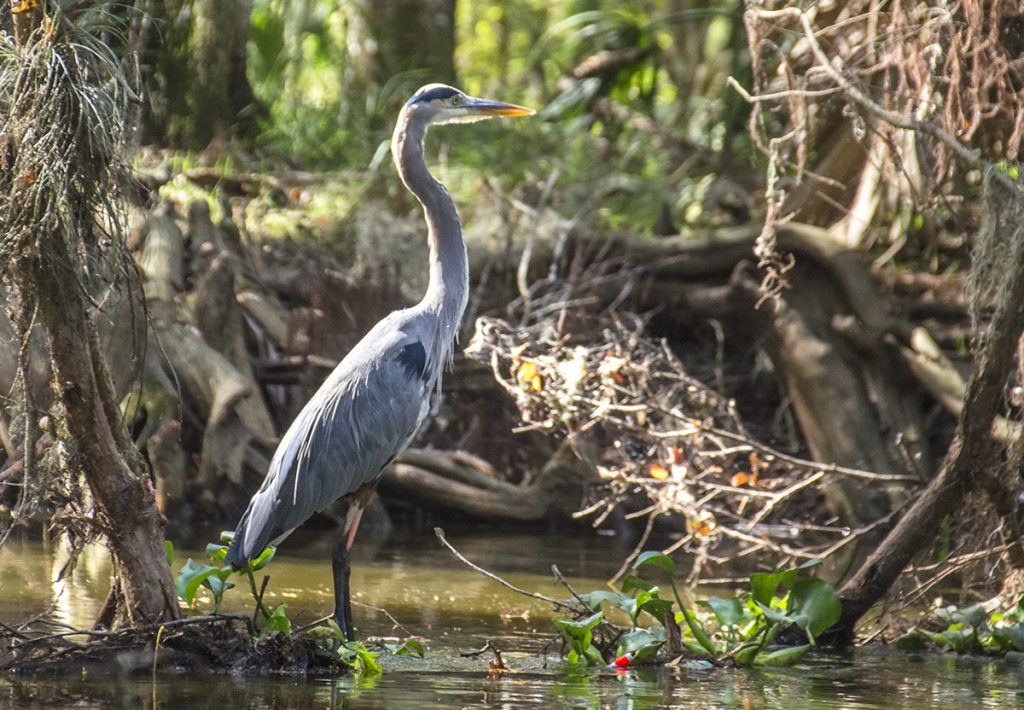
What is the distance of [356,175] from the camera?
38.4ft

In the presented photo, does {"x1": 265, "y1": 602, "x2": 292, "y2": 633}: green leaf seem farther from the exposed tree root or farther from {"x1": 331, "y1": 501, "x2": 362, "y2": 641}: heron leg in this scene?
{"x1": 331, "y1": 501, "x2": 362, "y2": 641}: heron leg

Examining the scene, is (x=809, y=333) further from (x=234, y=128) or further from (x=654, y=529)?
(x=234, y=128)

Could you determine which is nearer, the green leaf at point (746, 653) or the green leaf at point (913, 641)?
the green leaf at point (746, 653)

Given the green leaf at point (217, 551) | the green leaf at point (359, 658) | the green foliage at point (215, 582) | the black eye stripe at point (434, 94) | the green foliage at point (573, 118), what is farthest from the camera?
the green foliage at point (573, 118)

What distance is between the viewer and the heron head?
616cm

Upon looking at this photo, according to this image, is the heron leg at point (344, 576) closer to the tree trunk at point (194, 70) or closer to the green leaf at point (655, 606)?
the green leaf at point (655, 606)

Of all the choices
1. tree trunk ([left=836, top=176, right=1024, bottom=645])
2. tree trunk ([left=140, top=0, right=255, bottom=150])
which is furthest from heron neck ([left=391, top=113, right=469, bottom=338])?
tree trunk ([left=140, top=0, right=255, bottom=150])

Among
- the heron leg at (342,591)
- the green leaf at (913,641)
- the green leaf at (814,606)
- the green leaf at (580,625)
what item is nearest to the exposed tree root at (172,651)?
the heron leg at (342,591)

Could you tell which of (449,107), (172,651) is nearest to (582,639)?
(172,651)

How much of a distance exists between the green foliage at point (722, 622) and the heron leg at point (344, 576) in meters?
0.76

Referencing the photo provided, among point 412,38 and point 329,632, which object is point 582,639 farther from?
point 412,38

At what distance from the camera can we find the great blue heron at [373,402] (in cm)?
523

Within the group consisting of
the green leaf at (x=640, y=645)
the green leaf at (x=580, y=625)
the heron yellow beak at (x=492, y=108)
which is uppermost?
the heron yellow beak at (x=492, y=108)

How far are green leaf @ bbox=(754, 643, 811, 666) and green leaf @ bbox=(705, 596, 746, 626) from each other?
150mm
